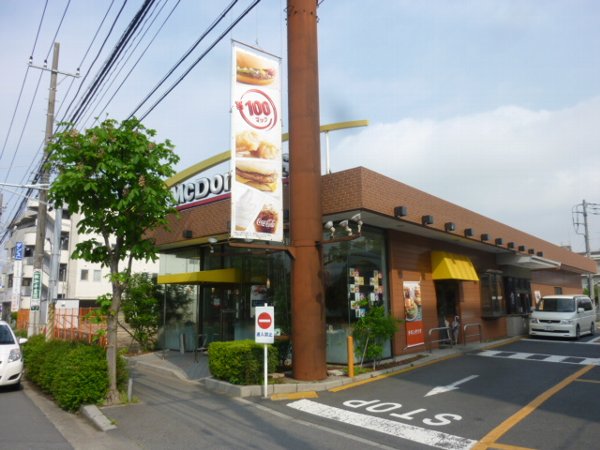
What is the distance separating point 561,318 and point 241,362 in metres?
16.2

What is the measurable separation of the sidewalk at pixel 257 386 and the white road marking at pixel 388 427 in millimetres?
952

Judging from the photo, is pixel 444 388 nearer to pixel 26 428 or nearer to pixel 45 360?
pixel 26 428

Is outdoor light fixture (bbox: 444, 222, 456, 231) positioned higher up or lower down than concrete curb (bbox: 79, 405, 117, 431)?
higher up

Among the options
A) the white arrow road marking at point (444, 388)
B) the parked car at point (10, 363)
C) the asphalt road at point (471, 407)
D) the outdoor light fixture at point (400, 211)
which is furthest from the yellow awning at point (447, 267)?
the parked car at point (10, 363)

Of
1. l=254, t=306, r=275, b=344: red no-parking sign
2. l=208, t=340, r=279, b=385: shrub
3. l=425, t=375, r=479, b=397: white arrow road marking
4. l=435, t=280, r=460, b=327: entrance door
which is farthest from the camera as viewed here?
l=435, t=280, r=460, b=327: entrance door

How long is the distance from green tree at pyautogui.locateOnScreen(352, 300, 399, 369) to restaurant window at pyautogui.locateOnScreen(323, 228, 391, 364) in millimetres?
836

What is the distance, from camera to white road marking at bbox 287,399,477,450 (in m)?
6.47

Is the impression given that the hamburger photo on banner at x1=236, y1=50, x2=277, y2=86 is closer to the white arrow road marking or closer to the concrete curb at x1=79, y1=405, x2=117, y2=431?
the concrete curb at x1=79, y1=405, x2=117, y2=431

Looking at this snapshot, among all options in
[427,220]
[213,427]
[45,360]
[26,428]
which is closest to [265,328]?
[213,427]

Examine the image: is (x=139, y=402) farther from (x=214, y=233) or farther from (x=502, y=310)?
(x=502, y=310)

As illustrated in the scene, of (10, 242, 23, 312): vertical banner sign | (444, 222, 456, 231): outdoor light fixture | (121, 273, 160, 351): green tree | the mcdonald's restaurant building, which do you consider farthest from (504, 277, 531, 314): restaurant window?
(10, 242, 23, 312): vertical banner sign

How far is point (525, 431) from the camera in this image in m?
6.85

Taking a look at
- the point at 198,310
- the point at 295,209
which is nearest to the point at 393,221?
the point at 295,209

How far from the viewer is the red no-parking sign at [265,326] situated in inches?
368
